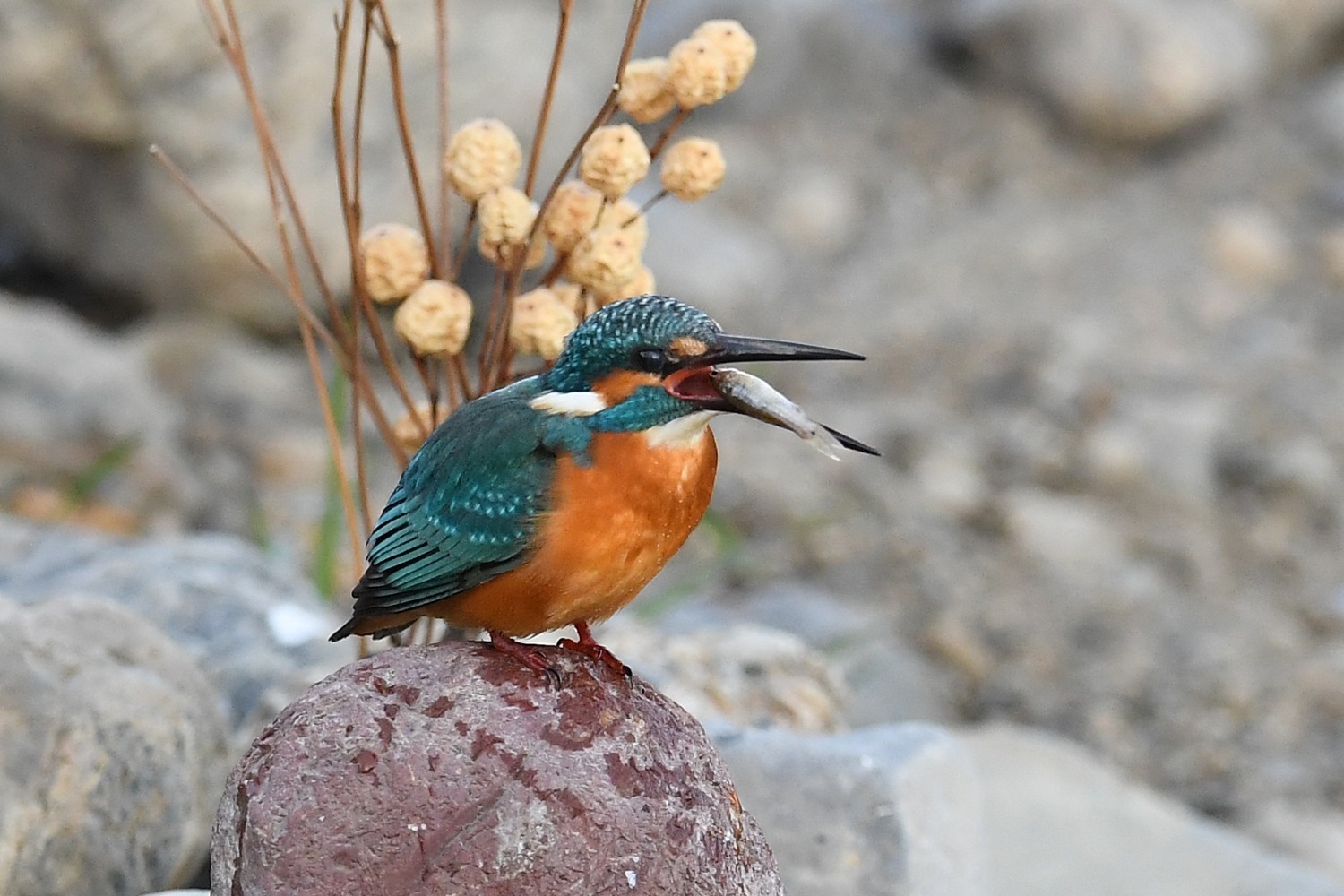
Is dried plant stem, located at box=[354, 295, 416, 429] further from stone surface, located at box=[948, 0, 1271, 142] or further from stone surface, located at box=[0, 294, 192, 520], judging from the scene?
stone surface, located at box=[948, 0, 1271, 142]

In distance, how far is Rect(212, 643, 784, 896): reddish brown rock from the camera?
2.25 meters

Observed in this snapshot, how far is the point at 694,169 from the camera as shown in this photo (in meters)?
2.64

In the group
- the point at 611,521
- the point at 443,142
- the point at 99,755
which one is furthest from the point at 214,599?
the point at 611,521

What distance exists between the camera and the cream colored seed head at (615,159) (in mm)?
2551

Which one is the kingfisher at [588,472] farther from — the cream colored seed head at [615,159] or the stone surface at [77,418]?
the stone surface at [77,418]

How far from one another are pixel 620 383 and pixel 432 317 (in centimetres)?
43

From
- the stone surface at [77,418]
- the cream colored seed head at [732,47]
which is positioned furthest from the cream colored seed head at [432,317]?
the stone surface at [77,418]

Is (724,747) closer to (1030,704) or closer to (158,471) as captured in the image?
(1030,704)

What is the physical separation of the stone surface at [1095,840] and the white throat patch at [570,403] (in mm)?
2156

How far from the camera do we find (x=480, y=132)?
261cm

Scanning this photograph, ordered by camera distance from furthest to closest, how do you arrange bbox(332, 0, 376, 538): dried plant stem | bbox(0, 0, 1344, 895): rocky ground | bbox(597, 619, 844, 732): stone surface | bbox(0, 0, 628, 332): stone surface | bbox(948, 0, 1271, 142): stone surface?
bbox(948, 0, 1271, 142): stone surface
bbox(0, 0, 628, 332): stone surface
bbox(0, 0, 1344, 895): rocky ground
bbox(597, 619, 844, 732): stone surface
bbox(332, 0, 376, 538): dried plant stem

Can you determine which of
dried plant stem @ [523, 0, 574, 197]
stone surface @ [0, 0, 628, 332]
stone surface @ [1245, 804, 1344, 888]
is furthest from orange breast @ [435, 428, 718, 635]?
stone surface @ [0, 0, 628, 332]

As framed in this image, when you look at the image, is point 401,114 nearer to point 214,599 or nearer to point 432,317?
point 432,317

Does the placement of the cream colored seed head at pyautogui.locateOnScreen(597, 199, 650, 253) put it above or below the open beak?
above
